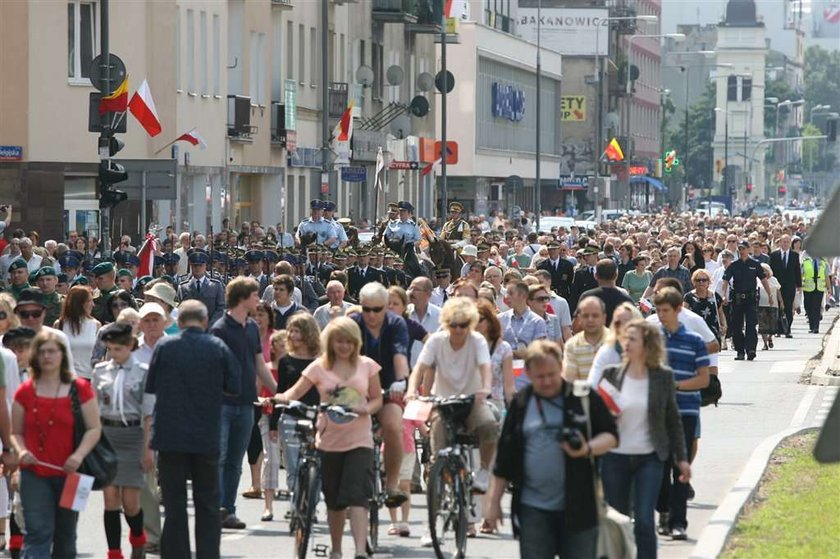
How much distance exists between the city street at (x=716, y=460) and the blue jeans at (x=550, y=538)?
3.39 meters

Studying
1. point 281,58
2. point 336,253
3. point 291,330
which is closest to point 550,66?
point 281,58

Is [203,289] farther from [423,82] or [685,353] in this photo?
[423,82]

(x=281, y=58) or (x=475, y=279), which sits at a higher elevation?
(x=281, y=58)

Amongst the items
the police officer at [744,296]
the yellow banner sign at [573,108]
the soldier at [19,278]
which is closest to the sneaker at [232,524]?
the soldier at [19,278]

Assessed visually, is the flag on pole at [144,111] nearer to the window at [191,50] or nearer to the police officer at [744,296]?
the police officer at [744,296]

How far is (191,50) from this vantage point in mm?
48000

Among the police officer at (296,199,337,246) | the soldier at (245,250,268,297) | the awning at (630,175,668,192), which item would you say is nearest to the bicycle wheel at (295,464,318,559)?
the soldier at (245,250,268,297)

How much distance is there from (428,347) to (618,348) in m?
1.50

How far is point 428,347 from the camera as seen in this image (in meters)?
14.1

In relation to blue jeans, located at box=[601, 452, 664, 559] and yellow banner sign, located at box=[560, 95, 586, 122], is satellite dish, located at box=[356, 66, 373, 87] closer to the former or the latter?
blue jeans, located at box=[601, 452, 664, 559]

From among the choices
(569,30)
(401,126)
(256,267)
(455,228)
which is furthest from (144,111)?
(569,30)

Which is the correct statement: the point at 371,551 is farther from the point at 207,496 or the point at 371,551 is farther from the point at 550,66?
the point at 550,66

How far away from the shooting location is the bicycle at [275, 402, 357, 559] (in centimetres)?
1309

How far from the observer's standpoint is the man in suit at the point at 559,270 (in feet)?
99.6
